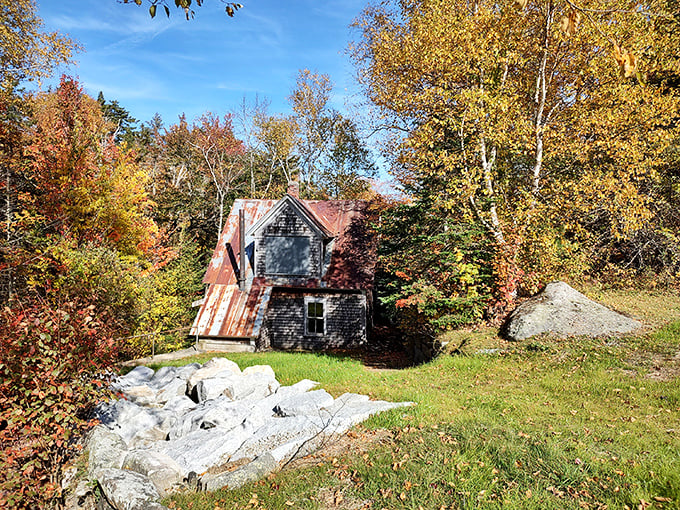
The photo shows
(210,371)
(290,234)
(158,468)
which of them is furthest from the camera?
(290,234)

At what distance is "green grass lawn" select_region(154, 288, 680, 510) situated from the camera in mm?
4426

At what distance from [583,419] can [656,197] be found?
1372 cm

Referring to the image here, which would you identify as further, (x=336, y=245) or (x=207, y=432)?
(x=336, y=245)

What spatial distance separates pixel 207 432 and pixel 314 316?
11.9 meters

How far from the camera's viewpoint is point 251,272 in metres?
19.8

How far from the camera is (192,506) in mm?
5215

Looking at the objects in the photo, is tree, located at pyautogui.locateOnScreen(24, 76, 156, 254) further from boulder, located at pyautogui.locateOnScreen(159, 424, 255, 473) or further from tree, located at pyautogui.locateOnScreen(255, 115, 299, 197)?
tree, located at pyautogui.locateOnScreen(255, 115, 299, 197)

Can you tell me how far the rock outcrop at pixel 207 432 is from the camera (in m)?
5.73

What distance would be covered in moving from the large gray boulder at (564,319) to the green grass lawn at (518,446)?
A: 0.96 meters

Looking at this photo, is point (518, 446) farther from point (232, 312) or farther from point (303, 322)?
point (232, 312)

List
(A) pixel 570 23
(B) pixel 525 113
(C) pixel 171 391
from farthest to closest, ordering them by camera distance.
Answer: (B) pixel 525 113
(C) pixel 171 391
(A) pixel 570 23

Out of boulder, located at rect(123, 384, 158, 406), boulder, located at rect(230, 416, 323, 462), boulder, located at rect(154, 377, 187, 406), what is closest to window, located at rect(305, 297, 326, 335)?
boulder, located at rect(154, 377, 187, 406)

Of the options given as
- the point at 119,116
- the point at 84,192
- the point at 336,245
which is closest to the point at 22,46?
the point at 84,192

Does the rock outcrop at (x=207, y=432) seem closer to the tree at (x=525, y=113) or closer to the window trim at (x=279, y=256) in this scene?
the tree at (x=525, y=113)
